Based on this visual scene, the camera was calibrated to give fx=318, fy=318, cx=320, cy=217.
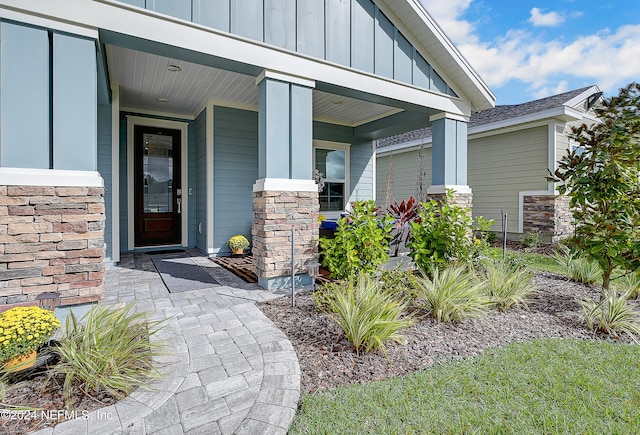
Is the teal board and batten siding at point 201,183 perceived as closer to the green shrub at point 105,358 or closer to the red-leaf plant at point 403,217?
the red-leaf plant at point 403,217

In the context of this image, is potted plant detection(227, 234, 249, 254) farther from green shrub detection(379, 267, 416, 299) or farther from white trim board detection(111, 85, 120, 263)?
green shrub detection(379, 267, 416, 299)

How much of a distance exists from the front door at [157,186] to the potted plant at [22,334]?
16.0 ft

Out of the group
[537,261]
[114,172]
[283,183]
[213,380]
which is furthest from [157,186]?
[537,261]

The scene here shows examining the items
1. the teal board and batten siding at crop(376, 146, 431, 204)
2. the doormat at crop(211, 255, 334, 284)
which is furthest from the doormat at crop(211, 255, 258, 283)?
the teal board and batten siding at crop(376, 146, 431, 204)

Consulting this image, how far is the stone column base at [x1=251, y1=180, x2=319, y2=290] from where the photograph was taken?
407cm

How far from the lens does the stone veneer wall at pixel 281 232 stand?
4.07m

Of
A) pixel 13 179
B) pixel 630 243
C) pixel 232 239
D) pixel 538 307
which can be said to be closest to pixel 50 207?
pixel 13 179

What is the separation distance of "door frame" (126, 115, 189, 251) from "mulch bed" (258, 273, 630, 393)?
4239 mm

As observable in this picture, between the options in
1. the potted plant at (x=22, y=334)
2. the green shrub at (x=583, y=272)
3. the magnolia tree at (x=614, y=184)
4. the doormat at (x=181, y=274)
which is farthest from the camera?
the green shrub at (x=583, y=272)

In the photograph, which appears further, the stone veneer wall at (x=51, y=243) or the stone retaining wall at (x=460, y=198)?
the stone retaining wall at (x=460, y=198)

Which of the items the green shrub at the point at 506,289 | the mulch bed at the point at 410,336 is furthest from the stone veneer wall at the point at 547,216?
the green shrub at the point at 506,289

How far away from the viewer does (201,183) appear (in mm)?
6664

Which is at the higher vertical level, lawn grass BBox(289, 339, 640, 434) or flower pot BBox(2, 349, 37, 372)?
flower pot BBox(2, 349, 37, 372)

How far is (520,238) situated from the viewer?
888 centimetres
